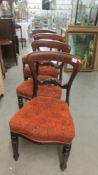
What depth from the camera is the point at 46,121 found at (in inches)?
46.6

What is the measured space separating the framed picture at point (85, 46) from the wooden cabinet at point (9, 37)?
116cm

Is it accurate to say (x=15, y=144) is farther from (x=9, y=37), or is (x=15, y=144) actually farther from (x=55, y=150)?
(x=9, y=37)

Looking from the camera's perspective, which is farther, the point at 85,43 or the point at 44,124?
the point at 85,43

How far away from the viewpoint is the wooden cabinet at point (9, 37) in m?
3.11

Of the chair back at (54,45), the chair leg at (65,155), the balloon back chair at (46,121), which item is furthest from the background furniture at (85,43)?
the chair leg at (65,155)

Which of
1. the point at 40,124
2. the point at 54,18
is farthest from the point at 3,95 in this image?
the point at 54,18

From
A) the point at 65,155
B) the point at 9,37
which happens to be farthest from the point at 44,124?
the point at 9,37

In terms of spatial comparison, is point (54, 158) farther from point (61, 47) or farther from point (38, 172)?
point (61, 47)

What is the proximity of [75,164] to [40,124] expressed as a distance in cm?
57

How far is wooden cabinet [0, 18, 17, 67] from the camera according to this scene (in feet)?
10.2

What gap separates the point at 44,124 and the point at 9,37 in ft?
8.55

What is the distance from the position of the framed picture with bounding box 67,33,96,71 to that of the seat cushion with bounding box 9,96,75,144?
1.96 meters

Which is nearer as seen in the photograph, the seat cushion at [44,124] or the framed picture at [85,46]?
the seat cushion at [44,124]

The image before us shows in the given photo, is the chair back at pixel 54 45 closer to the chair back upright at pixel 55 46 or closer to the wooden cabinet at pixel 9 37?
the chair back upright at pixel 55 46
